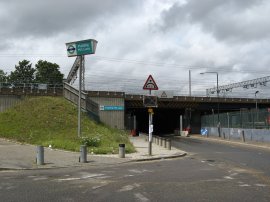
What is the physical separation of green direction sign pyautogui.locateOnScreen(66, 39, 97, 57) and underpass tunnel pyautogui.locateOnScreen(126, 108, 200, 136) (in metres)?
41.1

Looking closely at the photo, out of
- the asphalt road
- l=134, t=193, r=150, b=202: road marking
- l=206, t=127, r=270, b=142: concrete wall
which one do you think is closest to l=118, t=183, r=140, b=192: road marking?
the asphalt road

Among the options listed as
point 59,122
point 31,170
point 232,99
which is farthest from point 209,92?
point 31,170

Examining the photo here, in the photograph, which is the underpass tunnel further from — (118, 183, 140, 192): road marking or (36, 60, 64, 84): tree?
(118, 183, 140, 192): road marking

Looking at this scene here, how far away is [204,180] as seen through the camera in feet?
41.6

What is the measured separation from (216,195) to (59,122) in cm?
2729

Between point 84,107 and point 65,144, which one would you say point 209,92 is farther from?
point 65,144

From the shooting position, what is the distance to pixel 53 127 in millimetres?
34188

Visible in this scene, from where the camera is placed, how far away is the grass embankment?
2611 centimetres

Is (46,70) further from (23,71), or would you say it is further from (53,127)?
(53,127)

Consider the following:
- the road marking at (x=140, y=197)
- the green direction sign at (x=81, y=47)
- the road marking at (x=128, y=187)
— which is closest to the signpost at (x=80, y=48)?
the green direction sign at (x=81, y=47)

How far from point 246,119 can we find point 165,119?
53018mm

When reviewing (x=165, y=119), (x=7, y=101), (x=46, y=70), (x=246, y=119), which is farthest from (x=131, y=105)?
(x=46, y=70)

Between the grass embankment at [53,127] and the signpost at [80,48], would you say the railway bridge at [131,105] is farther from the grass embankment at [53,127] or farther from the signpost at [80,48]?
the signpost at [80,48]

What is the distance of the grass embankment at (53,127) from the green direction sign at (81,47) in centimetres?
567
